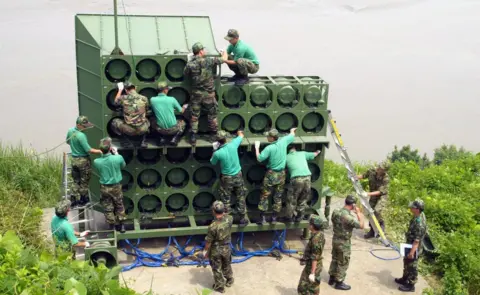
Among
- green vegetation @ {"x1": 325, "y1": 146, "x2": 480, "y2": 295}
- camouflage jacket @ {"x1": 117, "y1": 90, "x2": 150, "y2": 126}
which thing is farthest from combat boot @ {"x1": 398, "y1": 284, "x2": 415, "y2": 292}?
camouflage jacket @ {"x1": 117, "y1": 90, "x2": 150, "y2": 126}

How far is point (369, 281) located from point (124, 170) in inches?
184

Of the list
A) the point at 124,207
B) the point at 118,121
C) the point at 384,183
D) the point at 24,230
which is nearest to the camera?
the point at 24,230

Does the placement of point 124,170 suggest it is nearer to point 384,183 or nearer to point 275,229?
point 275,229

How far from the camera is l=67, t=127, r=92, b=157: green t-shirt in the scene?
403 inches

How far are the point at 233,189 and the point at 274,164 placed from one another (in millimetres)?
870

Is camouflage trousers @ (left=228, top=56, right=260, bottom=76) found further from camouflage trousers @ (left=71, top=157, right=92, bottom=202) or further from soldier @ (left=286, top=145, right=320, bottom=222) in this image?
camouflage trousers @ (left=71, top=157, right=92, bottom=202)

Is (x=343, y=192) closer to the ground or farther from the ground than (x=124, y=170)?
closer to the ground

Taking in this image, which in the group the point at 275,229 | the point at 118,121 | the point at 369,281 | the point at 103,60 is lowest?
the point at 369,281

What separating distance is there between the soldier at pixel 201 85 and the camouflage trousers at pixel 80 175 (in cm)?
196

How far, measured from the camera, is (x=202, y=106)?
1027 cm

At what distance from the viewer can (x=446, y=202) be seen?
12.3 m

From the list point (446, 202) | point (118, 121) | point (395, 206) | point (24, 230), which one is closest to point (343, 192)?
point (395, 206)

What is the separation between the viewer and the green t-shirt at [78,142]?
33.6 ft

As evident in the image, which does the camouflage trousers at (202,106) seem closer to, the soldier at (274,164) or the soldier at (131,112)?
the soldier at (131,112)
